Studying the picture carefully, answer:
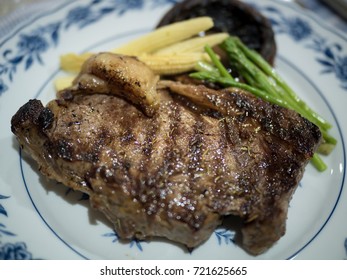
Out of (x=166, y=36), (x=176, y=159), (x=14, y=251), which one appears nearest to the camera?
(x=14, y=251)

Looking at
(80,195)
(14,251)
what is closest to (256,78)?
(80,195)

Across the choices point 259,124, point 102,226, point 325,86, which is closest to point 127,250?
point 102,226

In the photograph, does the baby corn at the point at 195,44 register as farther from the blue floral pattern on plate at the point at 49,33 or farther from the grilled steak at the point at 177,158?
the grilled steak at the point at 177,158

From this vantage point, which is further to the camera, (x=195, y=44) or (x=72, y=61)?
(x=195, y=44)

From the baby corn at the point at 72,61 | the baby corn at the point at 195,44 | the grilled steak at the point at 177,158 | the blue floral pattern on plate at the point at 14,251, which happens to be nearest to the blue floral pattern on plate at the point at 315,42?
the baby corn at the point at 195,44

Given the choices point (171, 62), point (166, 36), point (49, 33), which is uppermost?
point (49, 33)

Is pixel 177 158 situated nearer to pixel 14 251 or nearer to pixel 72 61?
pixel 14 251

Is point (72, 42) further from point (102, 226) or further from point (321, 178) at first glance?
point (321, 178)

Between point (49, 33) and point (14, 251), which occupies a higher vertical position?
point (49, 33)
